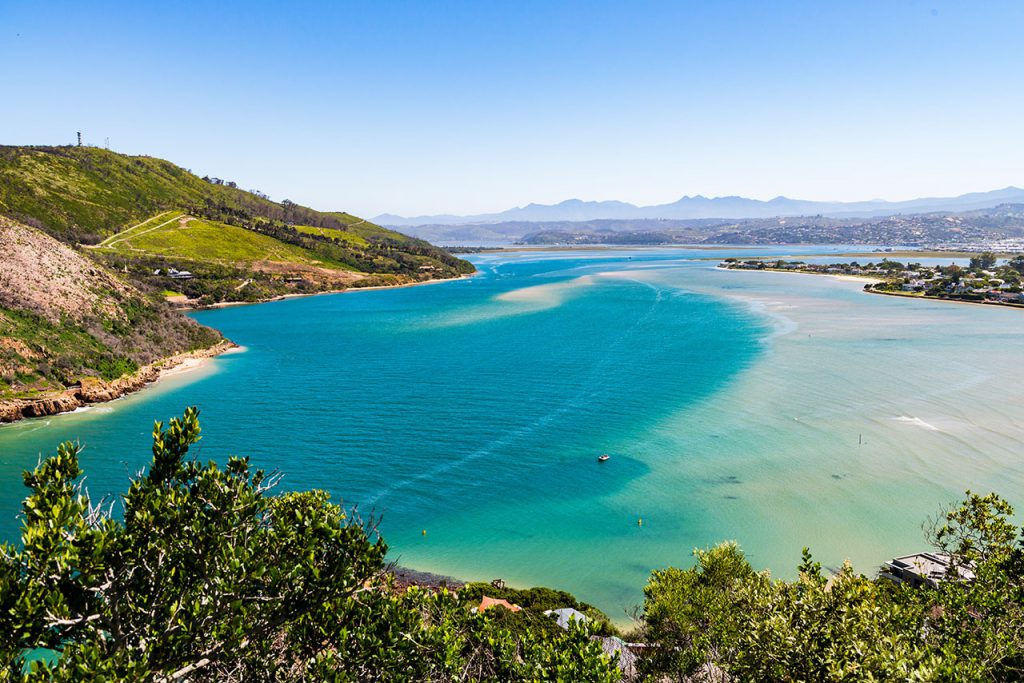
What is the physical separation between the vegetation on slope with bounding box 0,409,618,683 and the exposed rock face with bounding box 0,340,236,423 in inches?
2054

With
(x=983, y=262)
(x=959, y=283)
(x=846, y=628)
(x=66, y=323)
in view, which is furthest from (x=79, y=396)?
(x=983, y=262)

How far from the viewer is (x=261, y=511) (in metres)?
15.0

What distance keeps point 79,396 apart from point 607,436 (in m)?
54.9

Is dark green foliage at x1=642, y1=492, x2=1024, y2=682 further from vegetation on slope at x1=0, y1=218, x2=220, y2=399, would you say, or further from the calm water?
vegetation on slope at x1=0, y1=218, x2=220, y2=399

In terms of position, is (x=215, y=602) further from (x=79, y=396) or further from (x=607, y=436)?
(x=79, y=396)

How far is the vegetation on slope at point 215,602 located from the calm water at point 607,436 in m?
16.5

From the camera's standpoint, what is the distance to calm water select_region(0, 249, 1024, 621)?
3459cm

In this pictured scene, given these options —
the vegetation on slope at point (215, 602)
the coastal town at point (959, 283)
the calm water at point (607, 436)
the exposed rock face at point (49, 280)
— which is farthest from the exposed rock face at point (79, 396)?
the coastal town at point (959, 283)

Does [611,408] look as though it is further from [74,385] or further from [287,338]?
[287,338]

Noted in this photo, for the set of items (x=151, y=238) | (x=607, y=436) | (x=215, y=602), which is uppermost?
(x=151, y=238)

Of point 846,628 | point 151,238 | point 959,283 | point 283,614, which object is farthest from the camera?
point 151,238

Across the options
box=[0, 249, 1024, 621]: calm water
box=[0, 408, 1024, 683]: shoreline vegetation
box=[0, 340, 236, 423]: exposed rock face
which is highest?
box=[0, 408, 1024, 683]: shoreline vegetation

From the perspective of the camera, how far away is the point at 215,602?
12352mm

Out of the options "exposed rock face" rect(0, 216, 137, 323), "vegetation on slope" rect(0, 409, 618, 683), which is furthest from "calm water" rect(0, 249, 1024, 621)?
"vegetation on slope" rect(0, 409, 618, 683)
